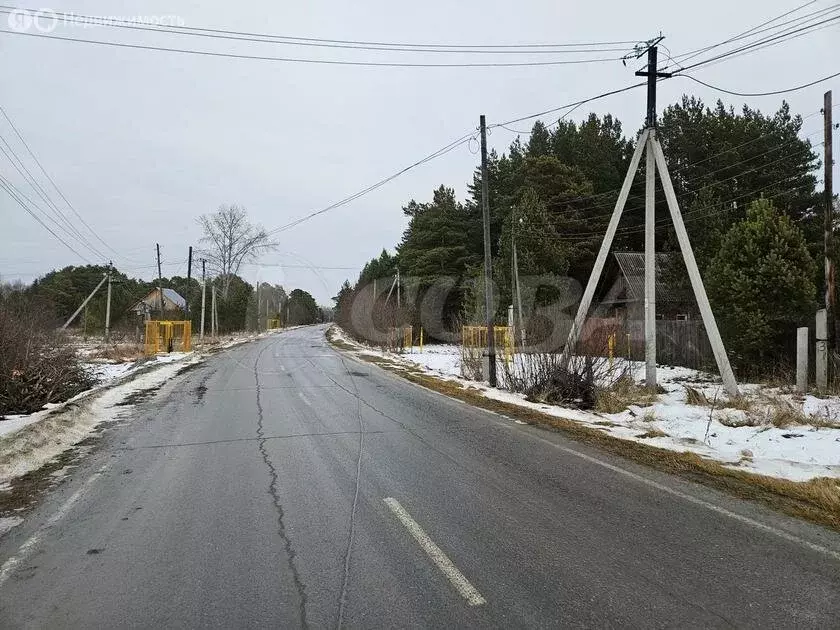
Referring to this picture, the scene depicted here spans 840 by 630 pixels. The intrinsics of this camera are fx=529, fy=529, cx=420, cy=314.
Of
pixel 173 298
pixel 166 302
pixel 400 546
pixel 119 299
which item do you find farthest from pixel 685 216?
pixel 173 298

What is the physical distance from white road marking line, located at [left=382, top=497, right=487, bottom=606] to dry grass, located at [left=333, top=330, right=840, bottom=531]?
11.1ft

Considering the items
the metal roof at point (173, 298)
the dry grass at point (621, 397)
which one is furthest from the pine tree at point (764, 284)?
the metal roof at point (173, 298)

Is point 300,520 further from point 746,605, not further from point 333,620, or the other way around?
point 746,605

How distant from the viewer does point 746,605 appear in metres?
3.31

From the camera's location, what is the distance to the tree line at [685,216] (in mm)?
15023

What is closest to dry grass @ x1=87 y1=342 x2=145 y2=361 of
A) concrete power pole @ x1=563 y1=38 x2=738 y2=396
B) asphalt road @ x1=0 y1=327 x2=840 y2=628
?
asphalt road @ x1=0 y1=327 x2=840 y2=628

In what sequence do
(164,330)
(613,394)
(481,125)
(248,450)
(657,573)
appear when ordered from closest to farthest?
(657,573)
(248,450)
(613,394)
(481,125)
(164,330)

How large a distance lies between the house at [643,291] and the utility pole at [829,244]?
5515 millimetres

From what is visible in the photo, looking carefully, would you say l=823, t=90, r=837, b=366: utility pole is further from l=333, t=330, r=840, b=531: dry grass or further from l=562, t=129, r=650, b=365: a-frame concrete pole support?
l=333, t=330, r=840, b=531: dry grass

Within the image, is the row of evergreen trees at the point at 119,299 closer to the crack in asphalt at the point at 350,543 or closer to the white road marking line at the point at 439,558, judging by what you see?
the crack in asphalt at the point at 350,543

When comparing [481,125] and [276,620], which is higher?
[481,125]

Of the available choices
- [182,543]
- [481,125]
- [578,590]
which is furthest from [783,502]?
[481,125]

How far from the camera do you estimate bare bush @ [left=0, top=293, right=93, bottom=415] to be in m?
10.3

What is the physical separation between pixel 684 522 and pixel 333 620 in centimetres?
328
